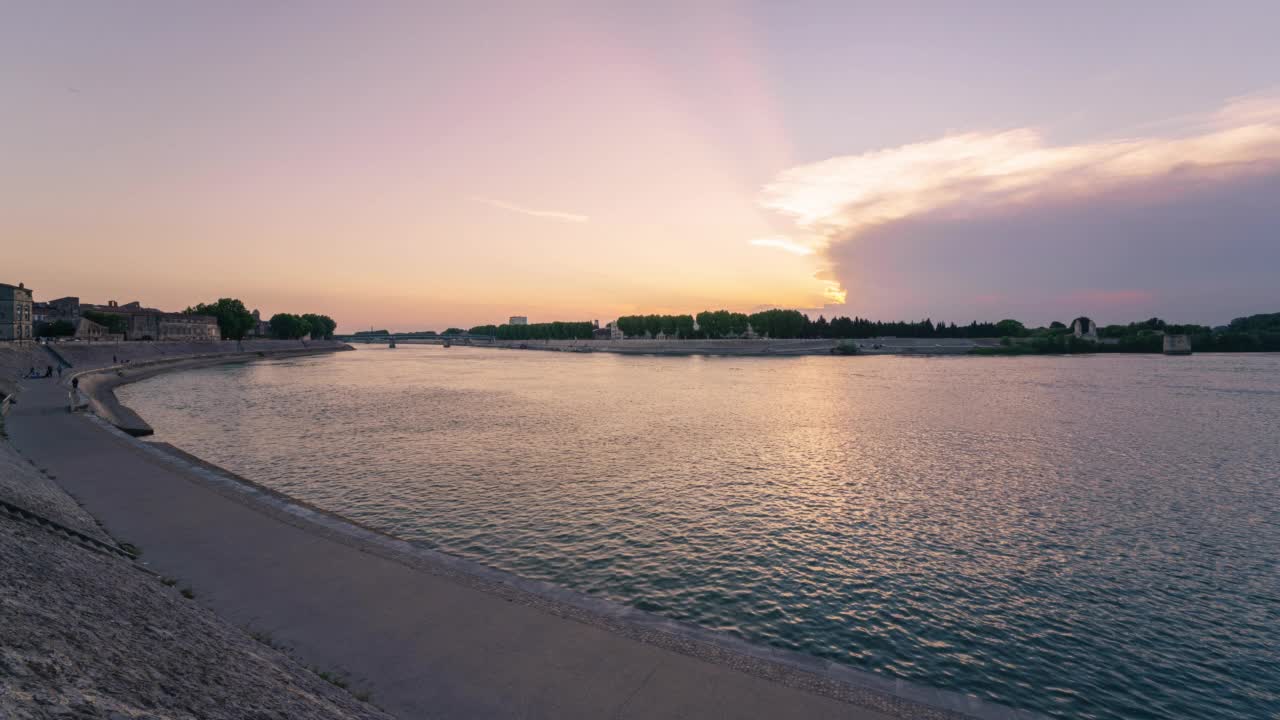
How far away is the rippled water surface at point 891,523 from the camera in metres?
10.8

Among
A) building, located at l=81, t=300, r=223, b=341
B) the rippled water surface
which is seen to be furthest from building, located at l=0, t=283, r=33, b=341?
the rippled water surface

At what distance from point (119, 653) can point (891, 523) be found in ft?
63.2

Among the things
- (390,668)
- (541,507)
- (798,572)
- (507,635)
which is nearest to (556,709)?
(507,635)

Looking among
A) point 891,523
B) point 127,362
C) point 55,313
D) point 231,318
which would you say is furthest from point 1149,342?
point 55,313

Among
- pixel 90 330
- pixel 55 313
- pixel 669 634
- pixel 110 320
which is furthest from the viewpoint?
pixel 110 320

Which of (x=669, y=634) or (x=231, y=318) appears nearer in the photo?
(x=669, y=634)

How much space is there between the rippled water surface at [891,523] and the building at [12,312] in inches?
4089

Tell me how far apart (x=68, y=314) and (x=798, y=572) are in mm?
201283

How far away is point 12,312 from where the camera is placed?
4063 inches

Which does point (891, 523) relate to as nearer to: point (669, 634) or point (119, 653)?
point (669, 634)

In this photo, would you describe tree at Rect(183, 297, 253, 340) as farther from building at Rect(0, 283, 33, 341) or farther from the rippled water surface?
the rippled water surface

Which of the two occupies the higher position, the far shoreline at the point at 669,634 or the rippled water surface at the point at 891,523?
the far shoreline at the point at 669,634

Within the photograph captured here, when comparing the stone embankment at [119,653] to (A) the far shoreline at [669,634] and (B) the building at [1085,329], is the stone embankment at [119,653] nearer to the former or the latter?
(A) the far shoreline at [669,634]

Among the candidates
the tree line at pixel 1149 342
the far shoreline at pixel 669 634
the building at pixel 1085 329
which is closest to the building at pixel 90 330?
the far shoreline at pixel 669 634
